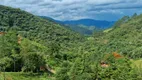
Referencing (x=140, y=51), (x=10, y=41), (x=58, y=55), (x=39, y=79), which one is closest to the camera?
(x=39, y=79)

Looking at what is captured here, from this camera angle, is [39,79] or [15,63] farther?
[15,63]

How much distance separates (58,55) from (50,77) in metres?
37.9

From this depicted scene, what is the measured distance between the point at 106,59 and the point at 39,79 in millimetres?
55356

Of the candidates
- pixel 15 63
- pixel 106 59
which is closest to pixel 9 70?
pixel 15 63

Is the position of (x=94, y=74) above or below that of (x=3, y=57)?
below

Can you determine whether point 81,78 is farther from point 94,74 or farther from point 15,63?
point 15,63

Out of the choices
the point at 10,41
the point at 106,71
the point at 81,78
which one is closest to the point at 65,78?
the point at 81,78

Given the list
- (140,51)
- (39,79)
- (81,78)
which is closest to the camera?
(81,78)

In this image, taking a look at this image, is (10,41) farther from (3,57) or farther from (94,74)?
(94,74)

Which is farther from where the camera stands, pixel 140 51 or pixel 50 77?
pixel 140 51

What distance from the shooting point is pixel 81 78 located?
252ft

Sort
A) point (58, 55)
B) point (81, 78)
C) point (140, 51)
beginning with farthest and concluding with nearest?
point (140, 51), point (58, 55), point (81, 78)

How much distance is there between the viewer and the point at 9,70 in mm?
92375

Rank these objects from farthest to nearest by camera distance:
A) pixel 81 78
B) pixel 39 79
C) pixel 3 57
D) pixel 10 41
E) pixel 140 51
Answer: pixel 140 51 < pixel 10 41 < pixel 3 57 < pixel 39 79 < pixel 81 78
